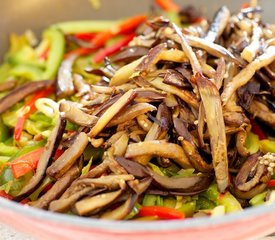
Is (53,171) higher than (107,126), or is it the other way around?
(107,126)

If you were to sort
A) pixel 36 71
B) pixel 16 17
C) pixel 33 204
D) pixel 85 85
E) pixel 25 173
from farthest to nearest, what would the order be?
pixel 16 17 < pixel 36 71 < pixel 85 85 < pixel 25 173 < pixel 33 204

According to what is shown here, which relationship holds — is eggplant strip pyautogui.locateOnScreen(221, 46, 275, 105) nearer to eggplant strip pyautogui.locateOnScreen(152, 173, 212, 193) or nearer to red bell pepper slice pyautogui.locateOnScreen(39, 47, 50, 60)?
eggplant strip pyautogui.locateOnScreen(152, 173, 212, 193)

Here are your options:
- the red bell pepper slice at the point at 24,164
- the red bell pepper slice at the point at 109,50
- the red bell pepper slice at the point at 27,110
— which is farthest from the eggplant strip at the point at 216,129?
the red bell pepper slice at the point at 109,50

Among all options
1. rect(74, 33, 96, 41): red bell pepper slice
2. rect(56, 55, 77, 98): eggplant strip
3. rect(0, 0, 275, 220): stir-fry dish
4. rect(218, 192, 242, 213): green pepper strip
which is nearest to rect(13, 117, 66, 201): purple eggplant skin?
rect(0, 0, 275, 220): stir-fry dish

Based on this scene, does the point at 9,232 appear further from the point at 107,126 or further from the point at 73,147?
the point at 107,126

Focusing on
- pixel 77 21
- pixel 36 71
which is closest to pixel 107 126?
pixel 36 71

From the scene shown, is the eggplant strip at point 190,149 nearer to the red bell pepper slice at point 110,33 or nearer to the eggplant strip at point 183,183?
the eggplant strip at point 183,183
